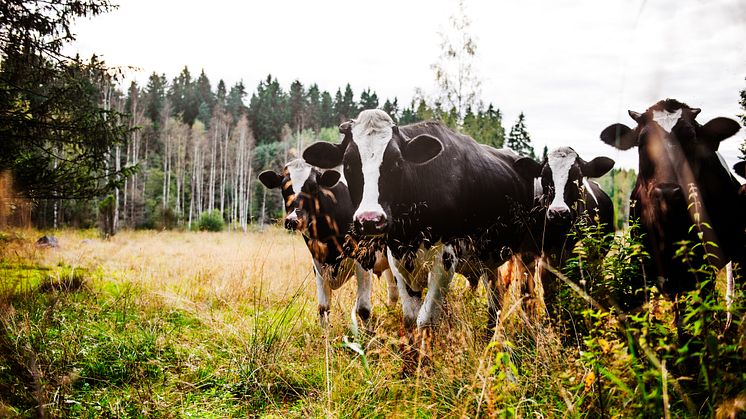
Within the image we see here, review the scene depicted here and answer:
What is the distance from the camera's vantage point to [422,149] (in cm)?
427

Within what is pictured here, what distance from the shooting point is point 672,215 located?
3443mm

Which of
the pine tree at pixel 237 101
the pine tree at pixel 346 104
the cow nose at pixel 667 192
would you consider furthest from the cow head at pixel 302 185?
the pine tree at pixel 346 104

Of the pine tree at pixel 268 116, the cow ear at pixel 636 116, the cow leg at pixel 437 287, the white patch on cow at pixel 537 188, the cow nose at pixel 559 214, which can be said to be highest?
the pine tree at pixel 268 116

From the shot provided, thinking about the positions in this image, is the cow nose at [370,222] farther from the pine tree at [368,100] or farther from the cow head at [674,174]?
the pine tree at [368,100]

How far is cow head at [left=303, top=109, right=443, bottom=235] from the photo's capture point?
4082 mm

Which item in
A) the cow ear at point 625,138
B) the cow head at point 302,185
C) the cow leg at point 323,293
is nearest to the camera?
the cow ear at point 625,138

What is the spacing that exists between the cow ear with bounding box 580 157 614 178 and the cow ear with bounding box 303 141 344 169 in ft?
9.82

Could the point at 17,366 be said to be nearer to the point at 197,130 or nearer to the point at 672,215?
the point at 672,215

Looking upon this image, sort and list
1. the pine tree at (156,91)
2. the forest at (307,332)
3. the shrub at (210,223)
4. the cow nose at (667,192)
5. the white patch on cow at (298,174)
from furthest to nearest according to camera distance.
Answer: the pine tree at (156,91)
the shrub at (210,223)
the white patch on cow at (298,174)
the cow nose at (667,192)
the forest at (307,332)

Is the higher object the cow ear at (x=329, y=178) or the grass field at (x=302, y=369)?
the cow ear at (x=329, y=178)

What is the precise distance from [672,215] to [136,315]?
511cm

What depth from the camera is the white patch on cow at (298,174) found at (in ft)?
19.8

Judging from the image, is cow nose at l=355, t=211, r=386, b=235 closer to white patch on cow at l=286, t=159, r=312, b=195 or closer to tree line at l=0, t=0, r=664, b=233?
white patch on cow at l=286, t=159, r=312, b=195

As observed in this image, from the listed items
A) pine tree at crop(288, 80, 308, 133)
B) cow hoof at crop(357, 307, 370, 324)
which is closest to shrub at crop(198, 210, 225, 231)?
pine tree at crop(288, 80, 308, 133)
